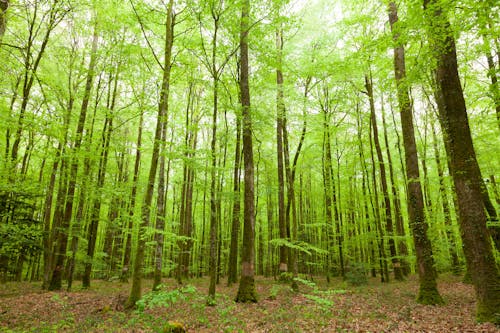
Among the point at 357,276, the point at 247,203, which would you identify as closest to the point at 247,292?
the point at 247,203

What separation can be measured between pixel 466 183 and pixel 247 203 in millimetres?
7084

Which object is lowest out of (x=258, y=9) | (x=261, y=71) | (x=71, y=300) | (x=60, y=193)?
(x=71, y=300)

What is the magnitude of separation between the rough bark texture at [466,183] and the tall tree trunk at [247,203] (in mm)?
6368

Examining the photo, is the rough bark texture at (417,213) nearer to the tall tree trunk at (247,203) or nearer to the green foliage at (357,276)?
the tall tree trunk at (247,203)

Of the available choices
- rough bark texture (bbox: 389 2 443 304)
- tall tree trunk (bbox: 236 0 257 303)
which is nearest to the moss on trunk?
tall tree trunk (bbox: 236 0 257 303)

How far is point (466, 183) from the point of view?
6.99 meters

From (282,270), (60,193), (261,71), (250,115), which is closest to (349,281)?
(282,270)

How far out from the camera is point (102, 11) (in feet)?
46.6

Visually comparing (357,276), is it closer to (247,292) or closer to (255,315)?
(247,292)

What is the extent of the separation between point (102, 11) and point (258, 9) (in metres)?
9.07

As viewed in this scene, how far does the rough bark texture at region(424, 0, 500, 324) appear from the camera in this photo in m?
6.48

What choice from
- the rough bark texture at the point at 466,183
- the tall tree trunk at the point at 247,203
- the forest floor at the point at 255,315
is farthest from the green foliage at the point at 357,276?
the rough bark texture at the point at 466,183

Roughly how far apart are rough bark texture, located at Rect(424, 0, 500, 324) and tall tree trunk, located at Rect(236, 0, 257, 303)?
637cm

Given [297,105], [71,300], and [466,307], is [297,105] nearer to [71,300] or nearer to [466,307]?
[466,307]
